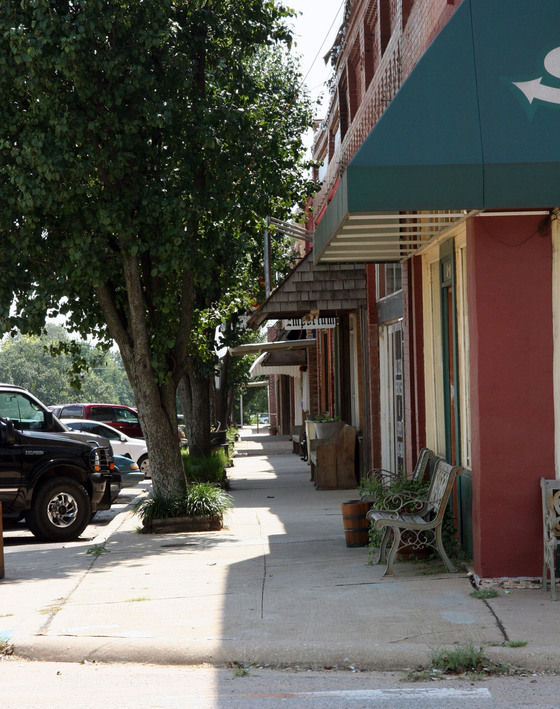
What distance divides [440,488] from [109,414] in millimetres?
20438

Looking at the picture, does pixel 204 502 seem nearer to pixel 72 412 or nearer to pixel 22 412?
pixel 22 412

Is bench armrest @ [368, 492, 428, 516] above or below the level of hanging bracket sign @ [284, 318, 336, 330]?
below

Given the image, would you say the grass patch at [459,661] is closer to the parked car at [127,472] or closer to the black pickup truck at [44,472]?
the black pickup truck at [44,472]

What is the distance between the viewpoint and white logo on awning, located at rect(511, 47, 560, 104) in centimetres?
714

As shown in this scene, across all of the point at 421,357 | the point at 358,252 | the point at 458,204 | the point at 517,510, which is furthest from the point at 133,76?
the point at 517,510

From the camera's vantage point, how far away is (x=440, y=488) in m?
8.30

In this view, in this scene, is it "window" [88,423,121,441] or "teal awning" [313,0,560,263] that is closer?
"teal awning" [313,0,560,263]

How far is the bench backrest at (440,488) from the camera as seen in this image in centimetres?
793

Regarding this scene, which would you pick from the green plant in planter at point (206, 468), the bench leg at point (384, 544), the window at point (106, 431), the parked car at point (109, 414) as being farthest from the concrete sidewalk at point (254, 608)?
the parked car at point (109, 414)

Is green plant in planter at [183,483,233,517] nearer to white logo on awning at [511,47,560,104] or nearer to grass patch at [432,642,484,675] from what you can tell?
grass patch at [432,642,484,675]

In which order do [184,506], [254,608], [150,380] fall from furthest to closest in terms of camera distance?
1. [184,506]
2. [150,380]
3. [254,608]

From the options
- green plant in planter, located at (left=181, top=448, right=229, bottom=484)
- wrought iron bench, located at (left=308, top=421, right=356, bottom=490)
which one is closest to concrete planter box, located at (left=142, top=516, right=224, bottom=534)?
green plant in planter, located at (left=181, top=448, right=229, bottom=484)

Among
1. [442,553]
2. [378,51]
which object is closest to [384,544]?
[442,553]

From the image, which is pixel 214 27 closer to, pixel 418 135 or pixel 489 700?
pixel 418 135
